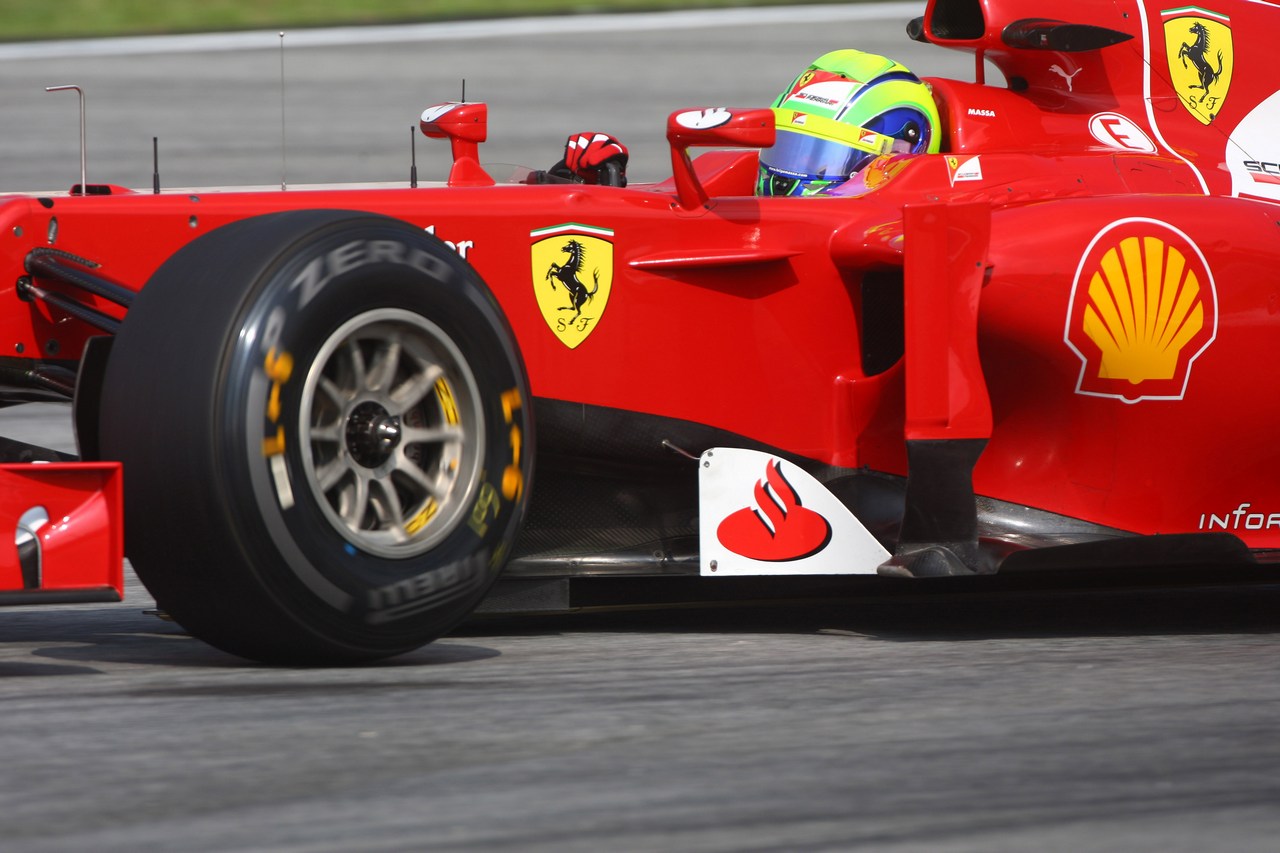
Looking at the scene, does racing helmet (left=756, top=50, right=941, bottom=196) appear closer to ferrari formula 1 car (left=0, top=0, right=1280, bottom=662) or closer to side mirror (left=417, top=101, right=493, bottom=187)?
ferrari formula 1 car (left=0, top=0, right=1280, bottom=662)

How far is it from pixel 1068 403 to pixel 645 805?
2318 mm

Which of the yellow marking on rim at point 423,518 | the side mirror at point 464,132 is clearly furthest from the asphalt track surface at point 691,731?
the side mirror at point 464,132

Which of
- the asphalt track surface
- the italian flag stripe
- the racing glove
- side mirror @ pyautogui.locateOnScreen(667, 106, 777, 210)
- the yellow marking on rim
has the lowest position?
the asphalt track surface

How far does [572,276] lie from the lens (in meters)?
4.73

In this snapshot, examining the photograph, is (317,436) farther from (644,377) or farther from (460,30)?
(460,30)

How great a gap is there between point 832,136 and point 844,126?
5cm

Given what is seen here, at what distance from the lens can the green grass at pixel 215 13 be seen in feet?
65.9

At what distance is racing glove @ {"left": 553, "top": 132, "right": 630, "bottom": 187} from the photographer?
560 cm

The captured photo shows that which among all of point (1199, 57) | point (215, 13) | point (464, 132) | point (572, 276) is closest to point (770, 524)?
point (572, 276)

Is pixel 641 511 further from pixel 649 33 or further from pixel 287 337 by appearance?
pixel 649 33

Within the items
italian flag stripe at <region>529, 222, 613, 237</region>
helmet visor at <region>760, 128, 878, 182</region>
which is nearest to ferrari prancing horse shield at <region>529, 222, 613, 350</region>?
italian flag stripe at <region>529, 222, 613, 237</region>

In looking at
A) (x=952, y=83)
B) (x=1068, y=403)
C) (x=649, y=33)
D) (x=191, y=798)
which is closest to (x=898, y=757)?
(x=191, y=798)

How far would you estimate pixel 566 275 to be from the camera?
473cm

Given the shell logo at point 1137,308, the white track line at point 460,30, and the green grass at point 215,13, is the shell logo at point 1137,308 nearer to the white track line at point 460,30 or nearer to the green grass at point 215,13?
the white track line at point 460,30
